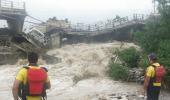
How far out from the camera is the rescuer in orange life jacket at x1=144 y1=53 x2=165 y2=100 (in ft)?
36.8

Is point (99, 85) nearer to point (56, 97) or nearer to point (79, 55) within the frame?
point (56, 97)

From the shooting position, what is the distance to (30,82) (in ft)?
26.8

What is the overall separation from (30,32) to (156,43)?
2763cm

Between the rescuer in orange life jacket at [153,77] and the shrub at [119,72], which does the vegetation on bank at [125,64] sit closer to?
the shrub at [119,72]

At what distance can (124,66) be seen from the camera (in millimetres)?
23172

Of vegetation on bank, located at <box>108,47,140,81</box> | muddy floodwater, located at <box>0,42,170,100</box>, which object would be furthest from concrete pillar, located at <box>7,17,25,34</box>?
vegetation on bank, located at <box>108,47,140,81</box>

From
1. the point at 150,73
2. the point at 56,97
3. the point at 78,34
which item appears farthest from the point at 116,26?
the point at 150,73

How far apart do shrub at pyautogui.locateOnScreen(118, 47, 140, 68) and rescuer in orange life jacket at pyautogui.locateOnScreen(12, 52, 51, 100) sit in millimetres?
15374

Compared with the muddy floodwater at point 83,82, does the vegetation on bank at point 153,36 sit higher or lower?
higher

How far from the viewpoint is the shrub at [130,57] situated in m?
23.5

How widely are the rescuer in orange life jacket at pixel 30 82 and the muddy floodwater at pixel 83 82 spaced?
32.8 feet

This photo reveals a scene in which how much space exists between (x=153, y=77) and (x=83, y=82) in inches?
526

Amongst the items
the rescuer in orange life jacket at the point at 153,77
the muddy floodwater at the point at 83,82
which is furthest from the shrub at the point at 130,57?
the rescuer in orange life jacket at the point at 153,77

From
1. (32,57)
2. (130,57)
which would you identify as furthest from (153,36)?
(32,57)
